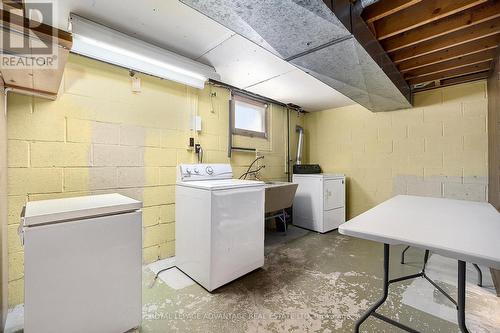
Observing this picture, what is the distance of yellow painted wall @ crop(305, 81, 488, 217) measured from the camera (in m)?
2.92

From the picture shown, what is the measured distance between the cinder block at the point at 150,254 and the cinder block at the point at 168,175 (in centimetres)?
74

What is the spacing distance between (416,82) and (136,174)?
3.85 metres

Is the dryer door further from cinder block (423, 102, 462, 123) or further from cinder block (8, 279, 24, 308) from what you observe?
cinder block (8, 279, 24, 308)

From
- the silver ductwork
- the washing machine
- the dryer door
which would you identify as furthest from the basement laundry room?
the silver ductwork

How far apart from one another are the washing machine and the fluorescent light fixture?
245cm

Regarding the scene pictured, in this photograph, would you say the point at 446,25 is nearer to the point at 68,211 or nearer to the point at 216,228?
the point at 216,228

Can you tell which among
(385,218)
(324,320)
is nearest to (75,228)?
(324,320)

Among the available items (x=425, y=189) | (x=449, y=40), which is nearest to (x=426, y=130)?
(x=425, y=189)

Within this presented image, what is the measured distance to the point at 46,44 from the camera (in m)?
1.14

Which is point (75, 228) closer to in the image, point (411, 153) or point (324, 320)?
point (324, 320)

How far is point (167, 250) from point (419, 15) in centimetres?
329

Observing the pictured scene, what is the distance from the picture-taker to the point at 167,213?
2.57 meters

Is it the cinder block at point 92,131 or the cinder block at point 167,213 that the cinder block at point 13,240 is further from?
the cinder block at point 167,213

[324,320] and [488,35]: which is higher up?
[488,35]
